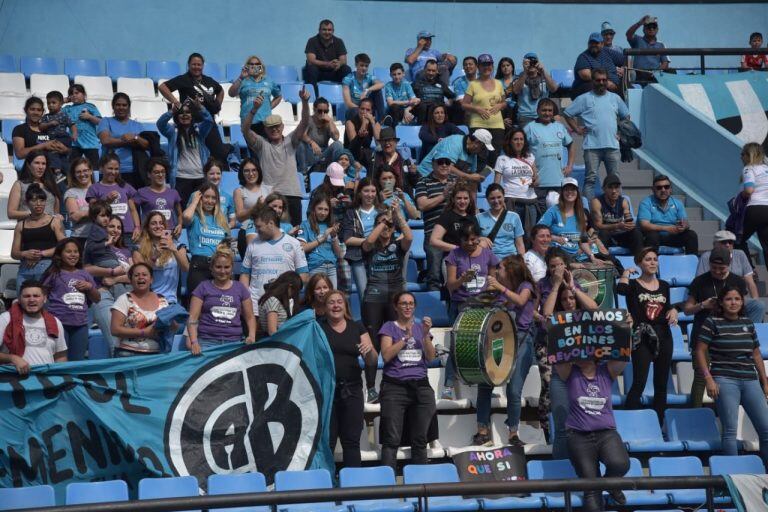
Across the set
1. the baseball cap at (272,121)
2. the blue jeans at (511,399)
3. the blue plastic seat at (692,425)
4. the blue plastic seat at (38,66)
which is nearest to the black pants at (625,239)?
the blue plastic seat at (692,425)

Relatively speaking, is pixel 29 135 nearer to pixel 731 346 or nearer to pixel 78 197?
pixel 78 197

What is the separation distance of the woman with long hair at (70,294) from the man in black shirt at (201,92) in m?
4.15

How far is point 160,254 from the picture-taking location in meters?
12.5

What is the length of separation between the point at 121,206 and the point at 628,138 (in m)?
6.60

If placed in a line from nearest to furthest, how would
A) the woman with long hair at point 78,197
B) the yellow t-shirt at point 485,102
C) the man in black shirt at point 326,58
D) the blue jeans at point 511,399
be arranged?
the blue jeans at point 511,399, the woman with long hair at point 78,197, the yellow t-shirt at point 485,102, the man in black shirt at point 326,58

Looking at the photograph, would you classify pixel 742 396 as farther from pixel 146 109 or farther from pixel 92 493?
pixel 146 109

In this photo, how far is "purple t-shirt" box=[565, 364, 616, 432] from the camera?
10.6 metres

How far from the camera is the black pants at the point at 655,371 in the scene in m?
12.2

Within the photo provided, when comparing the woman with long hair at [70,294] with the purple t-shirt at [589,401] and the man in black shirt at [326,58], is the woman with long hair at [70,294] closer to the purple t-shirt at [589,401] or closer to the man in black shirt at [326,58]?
the purple t-shirt at [589,401]

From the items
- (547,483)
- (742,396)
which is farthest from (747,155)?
(547,483)

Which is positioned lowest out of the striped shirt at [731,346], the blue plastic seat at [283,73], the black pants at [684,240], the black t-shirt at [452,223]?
the striped shirt at [731,346]

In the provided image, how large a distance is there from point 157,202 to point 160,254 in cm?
131

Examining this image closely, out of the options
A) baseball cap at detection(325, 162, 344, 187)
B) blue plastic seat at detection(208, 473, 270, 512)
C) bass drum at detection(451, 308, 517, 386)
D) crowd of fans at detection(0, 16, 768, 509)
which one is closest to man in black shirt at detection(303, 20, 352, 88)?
crowd of fans at detection(0, 16, 768, 509)

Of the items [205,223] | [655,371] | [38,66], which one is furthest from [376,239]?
[38,66]
